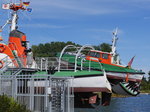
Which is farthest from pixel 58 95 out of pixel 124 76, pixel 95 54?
pixel 95 54

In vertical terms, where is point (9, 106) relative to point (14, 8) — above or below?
below

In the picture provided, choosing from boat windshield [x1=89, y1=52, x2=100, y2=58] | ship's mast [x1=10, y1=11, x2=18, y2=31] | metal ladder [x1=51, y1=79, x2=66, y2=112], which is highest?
ship's mast [x1=10, y1=11, x2=18, y2=31]

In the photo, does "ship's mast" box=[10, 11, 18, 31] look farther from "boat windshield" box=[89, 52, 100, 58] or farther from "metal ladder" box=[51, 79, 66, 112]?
"metal ladder" box=[51, 79, 66, 112]

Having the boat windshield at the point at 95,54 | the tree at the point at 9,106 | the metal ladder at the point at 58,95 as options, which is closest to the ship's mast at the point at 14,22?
the boat windshield at the point at 95,54

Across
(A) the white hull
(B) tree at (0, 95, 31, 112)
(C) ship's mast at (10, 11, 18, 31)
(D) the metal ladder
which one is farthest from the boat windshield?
(B) tree at (0, 95, 31, 112)

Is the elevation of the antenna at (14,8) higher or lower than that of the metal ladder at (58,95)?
higher

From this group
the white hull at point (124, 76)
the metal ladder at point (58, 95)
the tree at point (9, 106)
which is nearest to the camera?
the tree at point (9, 106)

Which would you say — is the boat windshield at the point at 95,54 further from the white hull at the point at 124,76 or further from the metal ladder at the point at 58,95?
the metal ladder at the point at 58,95

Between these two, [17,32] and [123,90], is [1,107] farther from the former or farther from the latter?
[123,90]

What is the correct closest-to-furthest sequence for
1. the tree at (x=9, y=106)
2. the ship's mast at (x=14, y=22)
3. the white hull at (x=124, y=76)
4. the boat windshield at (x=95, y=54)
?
the tree at (x=9, y=106) < the white hull at (x=124, y=76) < the ship's mast at (x=14, y=22) < the boat windshield at (x=95, y=54)

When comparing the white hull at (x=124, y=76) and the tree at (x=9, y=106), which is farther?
the white hull at (x=124, y=76)

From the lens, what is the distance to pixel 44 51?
10900 cm

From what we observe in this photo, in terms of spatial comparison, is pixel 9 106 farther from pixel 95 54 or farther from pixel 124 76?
pixel 95 54

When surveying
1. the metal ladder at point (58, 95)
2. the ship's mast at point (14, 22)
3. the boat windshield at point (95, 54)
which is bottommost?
the metal ladder at point (58, 95)
